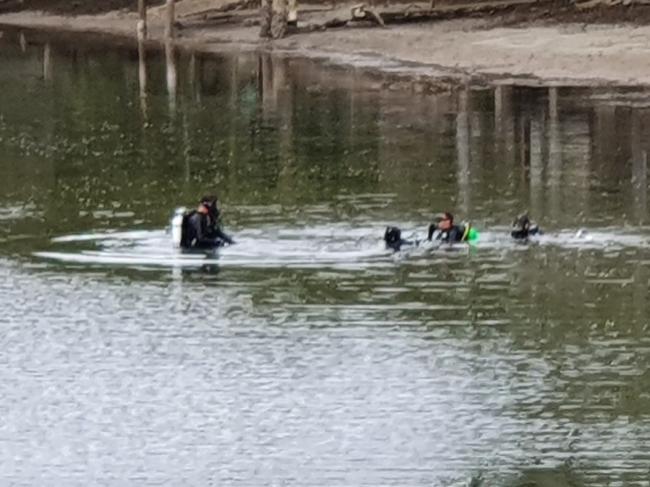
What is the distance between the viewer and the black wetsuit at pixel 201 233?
24281mm

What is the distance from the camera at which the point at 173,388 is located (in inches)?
690

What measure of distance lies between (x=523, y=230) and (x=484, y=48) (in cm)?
3177

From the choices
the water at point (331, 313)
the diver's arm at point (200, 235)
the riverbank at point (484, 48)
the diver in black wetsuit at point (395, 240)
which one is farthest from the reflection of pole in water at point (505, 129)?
the diver's arm at point (200, 235)

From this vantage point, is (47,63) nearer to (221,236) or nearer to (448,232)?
(221,236)

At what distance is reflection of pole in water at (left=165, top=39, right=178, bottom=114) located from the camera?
2023 inches

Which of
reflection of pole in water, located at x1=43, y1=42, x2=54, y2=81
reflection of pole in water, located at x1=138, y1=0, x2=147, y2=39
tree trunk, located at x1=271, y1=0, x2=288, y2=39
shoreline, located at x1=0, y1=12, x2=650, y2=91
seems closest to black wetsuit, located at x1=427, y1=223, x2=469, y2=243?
shoreline, located at x1=0, y1=12, x2=650, y2=91

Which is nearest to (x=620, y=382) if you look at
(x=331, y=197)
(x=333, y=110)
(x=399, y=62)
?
(x=331, y=197)

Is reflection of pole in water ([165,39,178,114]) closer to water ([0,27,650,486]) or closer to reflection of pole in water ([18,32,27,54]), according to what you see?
reflection of pole in water ([18,32,27,54])

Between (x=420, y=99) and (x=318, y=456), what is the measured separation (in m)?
32.1

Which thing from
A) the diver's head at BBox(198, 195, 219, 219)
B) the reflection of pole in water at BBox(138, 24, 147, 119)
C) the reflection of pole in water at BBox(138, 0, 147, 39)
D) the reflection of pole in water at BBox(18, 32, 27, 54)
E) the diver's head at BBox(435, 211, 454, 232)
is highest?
the diver's head at BBox(198, 195, 219, 219)

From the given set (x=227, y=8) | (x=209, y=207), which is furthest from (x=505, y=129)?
(x=227, y=8)

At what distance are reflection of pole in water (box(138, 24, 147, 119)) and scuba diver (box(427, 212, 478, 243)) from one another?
2244cm

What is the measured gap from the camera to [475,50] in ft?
185

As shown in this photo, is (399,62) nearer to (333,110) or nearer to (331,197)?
(333,110)
